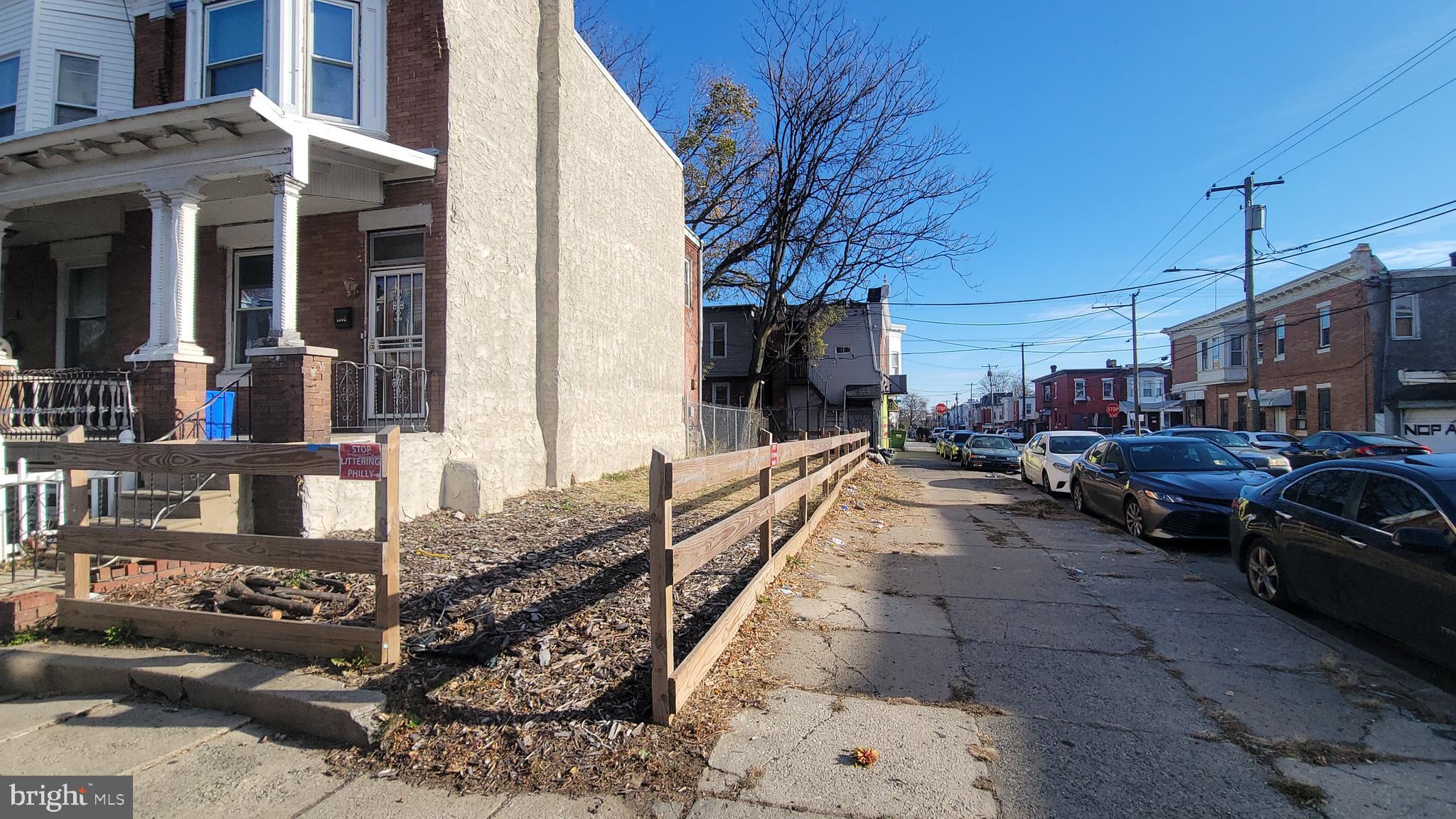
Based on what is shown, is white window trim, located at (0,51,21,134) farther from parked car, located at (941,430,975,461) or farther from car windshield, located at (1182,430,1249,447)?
parked car, located at (941,430,975,461)

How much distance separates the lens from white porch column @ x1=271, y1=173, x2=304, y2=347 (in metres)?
7.48

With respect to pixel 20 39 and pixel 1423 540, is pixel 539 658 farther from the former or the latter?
pixel 20 39

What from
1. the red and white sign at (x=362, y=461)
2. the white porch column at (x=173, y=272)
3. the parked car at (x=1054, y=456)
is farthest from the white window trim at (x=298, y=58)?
the parked car at (x=1054, y=456)

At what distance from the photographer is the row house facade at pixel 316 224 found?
7758mm

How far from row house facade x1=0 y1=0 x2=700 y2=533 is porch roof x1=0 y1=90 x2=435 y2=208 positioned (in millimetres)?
29

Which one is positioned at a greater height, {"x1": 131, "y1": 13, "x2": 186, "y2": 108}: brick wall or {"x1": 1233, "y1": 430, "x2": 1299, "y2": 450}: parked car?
{"x1": 131, "y1": 13, "x2": 186, "y2": 108}: brick wall

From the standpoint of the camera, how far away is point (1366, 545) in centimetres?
491

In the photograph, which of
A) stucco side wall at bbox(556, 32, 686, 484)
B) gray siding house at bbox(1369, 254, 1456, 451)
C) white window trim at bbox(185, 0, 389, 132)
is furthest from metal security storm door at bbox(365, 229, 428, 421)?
gray siding house at bbox(1369, 254, 1456, 451)

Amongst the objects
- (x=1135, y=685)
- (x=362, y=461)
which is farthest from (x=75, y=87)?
Result: (x=1135, y=685)

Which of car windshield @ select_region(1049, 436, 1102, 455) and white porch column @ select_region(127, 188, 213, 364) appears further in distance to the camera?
car windshield @ select_region(1049, 436, 1102, 455)

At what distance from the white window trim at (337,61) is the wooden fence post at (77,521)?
5.99m

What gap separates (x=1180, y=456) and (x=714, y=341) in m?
26.6

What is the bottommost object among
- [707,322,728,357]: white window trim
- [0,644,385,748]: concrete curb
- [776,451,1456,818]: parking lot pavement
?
[776,451,1456,818]: parking lot pavement

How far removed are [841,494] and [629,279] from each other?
621 cm
